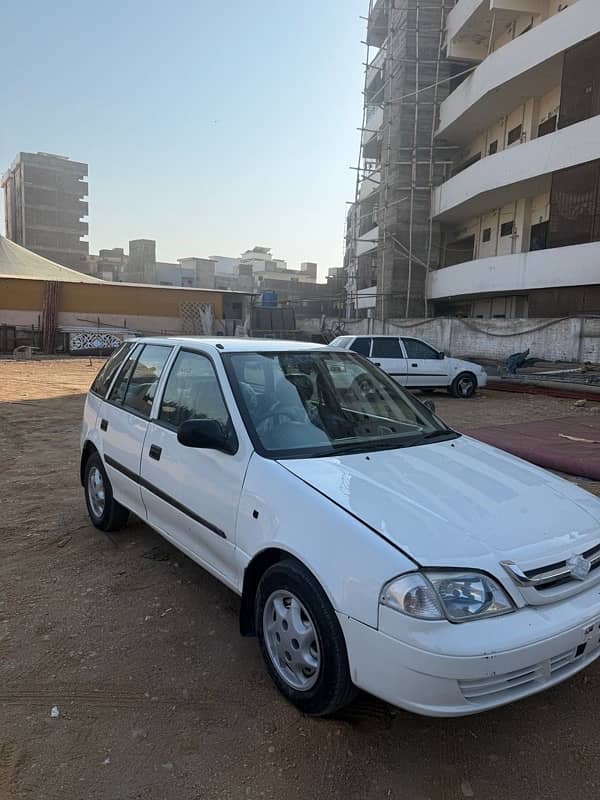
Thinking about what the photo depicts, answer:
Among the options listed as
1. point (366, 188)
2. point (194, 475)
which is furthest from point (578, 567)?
point (366, 188)

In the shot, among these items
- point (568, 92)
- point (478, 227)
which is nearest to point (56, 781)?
point (568, 92)

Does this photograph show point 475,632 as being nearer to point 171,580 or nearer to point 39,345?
point 171,580

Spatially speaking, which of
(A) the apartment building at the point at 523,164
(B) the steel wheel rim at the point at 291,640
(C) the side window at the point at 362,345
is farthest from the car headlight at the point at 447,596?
(A) the apartment building at the point at 523,164

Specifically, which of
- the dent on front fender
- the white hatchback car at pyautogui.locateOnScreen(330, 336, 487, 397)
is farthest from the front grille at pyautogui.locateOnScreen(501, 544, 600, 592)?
the white hatchback car at pyautogui.locateOnScreen(330, 336, 487, 397)

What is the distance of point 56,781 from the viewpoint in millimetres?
2100

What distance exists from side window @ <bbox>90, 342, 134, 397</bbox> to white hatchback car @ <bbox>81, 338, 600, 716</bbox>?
87 cm

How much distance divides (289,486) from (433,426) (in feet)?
4.81

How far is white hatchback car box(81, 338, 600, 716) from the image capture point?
2035 millimetres

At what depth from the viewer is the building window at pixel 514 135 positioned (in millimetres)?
23998

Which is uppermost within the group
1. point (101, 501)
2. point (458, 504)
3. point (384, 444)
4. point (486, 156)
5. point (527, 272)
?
point (486, 156)

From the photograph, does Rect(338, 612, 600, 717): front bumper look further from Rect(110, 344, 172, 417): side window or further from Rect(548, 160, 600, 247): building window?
Rect(548, 160, 600, 247): building window

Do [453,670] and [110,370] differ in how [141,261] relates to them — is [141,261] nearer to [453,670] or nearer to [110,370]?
[110,370]

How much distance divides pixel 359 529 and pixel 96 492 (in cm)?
307

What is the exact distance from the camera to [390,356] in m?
13.6
